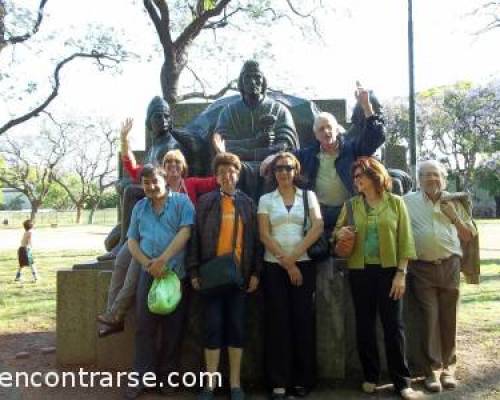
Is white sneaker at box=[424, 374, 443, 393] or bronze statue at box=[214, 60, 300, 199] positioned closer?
white sneaker at box=[424, 374, 443, 393]

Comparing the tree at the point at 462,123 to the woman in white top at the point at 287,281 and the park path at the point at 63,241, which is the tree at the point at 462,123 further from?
the woman in white top at the point at 287,281

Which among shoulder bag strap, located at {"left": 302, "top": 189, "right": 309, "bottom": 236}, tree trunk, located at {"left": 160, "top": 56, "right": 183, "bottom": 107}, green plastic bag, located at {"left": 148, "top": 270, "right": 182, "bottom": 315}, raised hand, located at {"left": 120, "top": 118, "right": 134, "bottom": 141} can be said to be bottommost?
green plastic bag, located at {"left": 148, "top": 270, "right": 182, "bottom": 315}

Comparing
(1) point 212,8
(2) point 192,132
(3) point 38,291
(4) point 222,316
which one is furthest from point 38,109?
(4) point 222,316

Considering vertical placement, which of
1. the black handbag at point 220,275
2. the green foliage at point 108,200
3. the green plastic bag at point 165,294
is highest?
the green foliage at point 108,200

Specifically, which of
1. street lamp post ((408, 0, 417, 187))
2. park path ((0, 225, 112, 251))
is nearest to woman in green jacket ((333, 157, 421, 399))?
street lamp post ((408, 0, 417, 187))

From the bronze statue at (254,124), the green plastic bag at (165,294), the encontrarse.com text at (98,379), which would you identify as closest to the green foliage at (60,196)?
the bronze statue at (254,124)

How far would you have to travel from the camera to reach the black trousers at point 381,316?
13.8ft

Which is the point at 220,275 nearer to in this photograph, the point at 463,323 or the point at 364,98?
the point at 364,98

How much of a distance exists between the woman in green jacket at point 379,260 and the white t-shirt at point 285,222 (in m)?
0.29

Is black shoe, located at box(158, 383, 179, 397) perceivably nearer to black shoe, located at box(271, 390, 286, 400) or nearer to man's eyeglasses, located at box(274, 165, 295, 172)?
black shoe, located at box(271, 390, 286, 400)

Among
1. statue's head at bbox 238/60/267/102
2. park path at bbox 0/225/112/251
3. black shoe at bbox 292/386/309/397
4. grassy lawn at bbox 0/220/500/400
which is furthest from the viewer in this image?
park path at bbox 0/225/112/251

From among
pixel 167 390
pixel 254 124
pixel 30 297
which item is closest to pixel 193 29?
Result: pixel 30 297

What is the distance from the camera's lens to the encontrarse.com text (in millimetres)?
4375

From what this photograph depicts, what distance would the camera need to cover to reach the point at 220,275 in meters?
4.02
